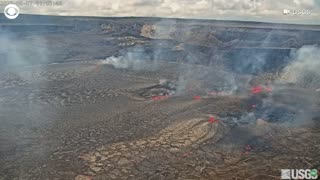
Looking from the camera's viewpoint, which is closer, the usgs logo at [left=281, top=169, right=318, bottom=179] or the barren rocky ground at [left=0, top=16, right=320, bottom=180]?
the usgs logo at [left=281, top=169, right=318, bottom=179]

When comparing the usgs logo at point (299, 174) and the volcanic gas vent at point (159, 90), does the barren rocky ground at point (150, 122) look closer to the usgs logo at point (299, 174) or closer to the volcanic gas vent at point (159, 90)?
the volcanic gas vent at point (159, 90)

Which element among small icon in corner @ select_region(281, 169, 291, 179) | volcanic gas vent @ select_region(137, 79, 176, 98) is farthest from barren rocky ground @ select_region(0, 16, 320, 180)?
small icon in corner @ select_region(281, 169, 291, 179)

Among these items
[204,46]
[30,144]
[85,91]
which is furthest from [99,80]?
[204,46]

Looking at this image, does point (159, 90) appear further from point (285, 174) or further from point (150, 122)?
point (285, 174)

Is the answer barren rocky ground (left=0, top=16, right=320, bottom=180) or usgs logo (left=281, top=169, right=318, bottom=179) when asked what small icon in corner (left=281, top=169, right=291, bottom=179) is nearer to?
usgs logo (left=281, top=169, right=318, bottom=179)

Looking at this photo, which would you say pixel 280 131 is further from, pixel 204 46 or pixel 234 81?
pixel 204 46

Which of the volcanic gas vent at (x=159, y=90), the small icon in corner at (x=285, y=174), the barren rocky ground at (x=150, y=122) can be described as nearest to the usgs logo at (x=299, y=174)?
the small icon in corner at (x=285, y=174)
